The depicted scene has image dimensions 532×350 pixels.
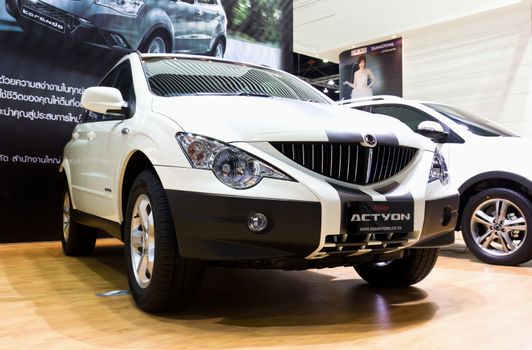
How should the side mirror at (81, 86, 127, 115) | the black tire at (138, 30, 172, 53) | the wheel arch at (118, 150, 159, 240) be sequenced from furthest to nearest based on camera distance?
the black tire at (138, 30, 172, 53) < the side mirror at (81, 86, 127, 115) < the wheel arch at (118, 150, 159, 240)

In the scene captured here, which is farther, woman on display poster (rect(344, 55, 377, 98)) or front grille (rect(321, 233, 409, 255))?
woman on display poster (rect(344, 55, 377, 98))

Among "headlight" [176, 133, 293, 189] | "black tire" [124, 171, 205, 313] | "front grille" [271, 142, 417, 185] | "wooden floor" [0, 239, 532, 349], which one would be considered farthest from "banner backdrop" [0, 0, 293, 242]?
"front grille" [271, 142, 417, 185]

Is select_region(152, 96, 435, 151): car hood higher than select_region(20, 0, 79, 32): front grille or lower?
lower

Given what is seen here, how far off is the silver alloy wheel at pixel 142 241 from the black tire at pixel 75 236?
1861 mm

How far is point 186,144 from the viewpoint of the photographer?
2.32 metres

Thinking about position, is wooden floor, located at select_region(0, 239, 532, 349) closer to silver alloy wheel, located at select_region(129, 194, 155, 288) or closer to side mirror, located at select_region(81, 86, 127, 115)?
silver alloy wheel, located at select_region(129, 194, 155, 288)

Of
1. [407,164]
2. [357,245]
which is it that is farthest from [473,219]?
[357,245]

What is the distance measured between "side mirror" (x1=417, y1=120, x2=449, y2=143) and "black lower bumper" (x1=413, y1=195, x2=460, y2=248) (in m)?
1.81

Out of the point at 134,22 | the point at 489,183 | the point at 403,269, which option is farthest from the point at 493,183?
the point at 134,22

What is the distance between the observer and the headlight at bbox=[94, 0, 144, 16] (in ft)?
18.9

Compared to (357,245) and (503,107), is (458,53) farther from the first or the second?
(357,245)

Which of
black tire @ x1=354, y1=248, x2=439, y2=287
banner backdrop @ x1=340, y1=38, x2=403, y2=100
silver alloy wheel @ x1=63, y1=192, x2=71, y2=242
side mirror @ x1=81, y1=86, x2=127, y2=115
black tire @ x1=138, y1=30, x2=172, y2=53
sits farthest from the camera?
banner backdrop @ x1=340, y1=38, x2=403, y2=100

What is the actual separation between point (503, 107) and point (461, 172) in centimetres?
380

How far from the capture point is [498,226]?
172 inches
